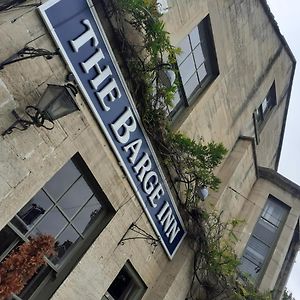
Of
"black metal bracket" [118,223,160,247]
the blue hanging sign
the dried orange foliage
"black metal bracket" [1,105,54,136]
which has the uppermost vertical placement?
the blue hanging sign

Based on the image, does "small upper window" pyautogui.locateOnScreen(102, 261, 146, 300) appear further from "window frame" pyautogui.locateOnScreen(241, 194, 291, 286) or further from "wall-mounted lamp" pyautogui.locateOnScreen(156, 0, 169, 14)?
"window frame" pyautogui.locateOnScreen(241, 194, 291, 286)

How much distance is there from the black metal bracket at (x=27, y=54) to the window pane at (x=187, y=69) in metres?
5.09

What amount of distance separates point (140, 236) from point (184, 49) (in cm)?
470

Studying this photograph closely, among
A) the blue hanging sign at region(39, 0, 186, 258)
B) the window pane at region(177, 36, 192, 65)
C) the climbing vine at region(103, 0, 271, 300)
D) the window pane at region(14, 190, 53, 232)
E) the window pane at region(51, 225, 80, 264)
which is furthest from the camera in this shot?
the window pane at region(177, 36, 192, 65)

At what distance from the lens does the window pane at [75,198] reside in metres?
7.40

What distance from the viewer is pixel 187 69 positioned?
11305mm

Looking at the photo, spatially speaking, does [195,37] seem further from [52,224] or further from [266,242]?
[266,242]

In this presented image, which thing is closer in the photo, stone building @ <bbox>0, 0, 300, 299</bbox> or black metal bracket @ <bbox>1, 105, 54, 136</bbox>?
black metal bracket @ <bbox>1, 105, 54, 136</bbox>

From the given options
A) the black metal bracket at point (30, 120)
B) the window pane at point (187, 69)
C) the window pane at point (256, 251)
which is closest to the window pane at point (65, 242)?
the black metal bracket at point (30, 120)

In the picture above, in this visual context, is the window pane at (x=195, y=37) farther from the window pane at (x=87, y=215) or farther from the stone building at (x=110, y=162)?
the window pane at (x=87, y=215)

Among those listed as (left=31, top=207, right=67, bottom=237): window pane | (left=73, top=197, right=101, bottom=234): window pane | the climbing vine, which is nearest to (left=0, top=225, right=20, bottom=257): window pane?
(left=31, top=207, right=67, bottom=237): window pane

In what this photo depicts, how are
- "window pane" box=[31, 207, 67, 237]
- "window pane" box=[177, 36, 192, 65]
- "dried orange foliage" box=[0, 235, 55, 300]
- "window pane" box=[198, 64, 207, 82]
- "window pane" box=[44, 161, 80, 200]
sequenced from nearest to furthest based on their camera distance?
"dried orange foliage" box=[0, 235, 55, 300] → "window pane" box=[31, 207, 67, 237] → "window pane" box=[44, 161, 80, 200] → "window pane" box=[177, 36, 192, 65] → "window pane" box=[198, 64, 207, 82]

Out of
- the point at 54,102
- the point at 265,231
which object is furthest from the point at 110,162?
the point at 265,231

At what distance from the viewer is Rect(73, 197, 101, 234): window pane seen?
7.77m
